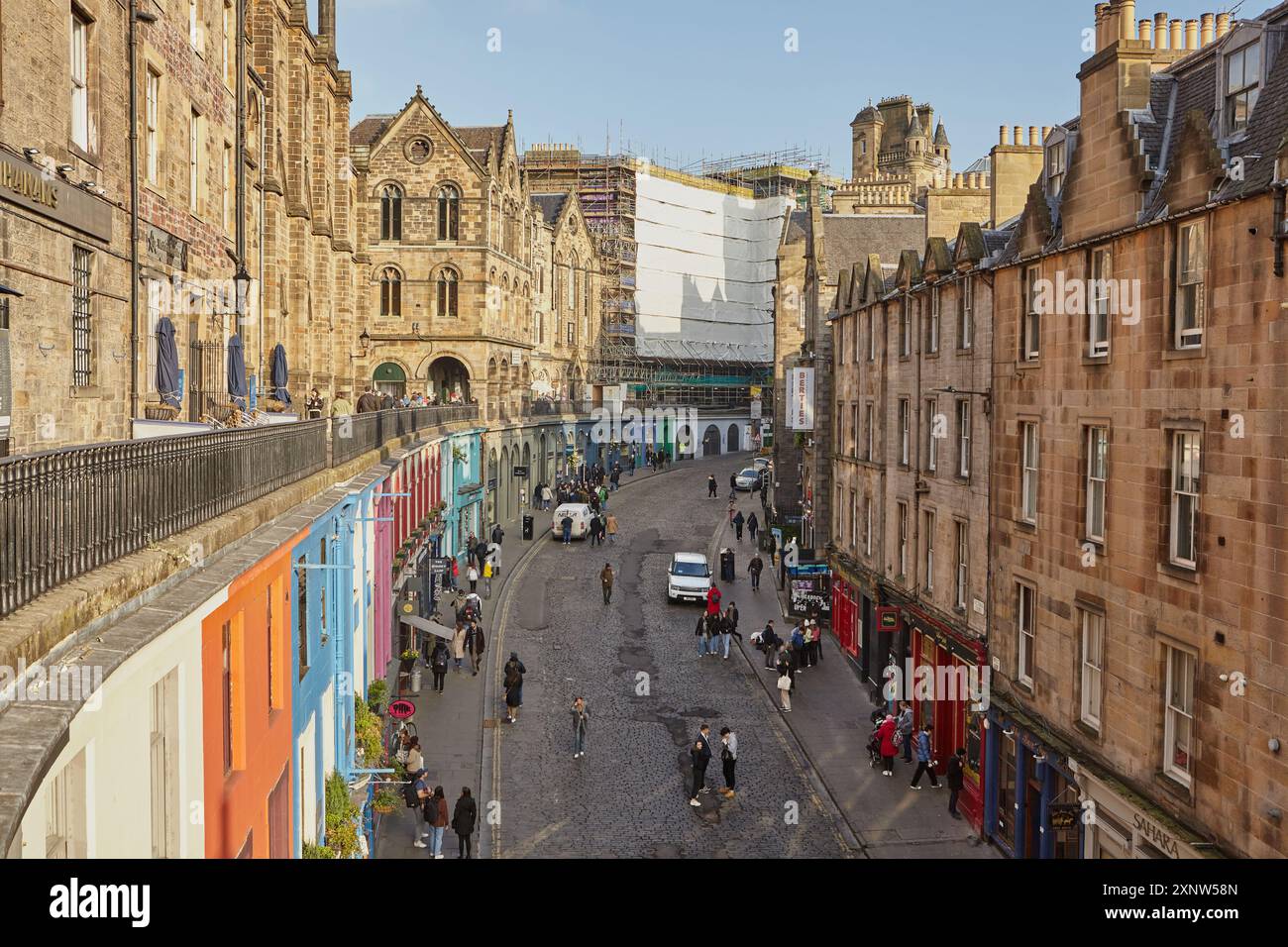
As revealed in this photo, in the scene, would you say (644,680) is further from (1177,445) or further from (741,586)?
(1177,445)

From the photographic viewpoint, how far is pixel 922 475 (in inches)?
1047

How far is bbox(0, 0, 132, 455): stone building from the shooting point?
11836mm

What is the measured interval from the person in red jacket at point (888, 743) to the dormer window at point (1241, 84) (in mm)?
12261

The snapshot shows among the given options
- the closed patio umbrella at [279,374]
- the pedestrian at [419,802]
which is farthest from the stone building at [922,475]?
the closed patio umbrella at [279,374]

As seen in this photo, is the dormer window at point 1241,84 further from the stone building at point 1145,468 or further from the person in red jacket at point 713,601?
the person in red jacket at point 713,601

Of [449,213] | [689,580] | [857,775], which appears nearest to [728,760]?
[857,775]

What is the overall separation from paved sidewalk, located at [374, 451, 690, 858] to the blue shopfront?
8492 millimetres

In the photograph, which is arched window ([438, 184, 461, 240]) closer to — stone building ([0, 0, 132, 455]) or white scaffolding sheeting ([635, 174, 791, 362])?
white scaffolding sheeting ([635, 174, 791, 362])

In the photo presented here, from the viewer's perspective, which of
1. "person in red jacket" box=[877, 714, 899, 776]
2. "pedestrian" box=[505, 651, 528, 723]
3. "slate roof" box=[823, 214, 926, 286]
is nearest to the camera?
"person in red jacket" box=[877, 714, 899, 776]

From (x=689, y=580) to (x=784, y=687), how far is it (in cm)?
1221

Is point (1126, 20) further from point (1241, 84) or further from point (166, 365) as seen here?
point (166, 365)

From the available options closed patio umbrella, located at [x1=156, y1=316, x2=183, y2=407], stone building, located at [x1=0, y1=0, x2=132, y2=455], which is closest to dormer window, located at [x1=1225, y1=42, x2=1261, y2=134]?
stone building, located at [x1=0, y1=0, x2=132, y2=455]

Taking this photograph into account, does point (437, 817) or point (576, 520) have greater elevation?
point (576, 520)
